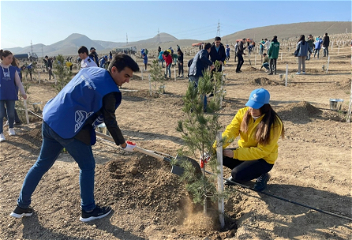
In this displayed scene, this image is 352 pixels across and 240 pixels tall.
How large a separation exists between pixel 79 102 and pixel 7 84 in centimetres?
365

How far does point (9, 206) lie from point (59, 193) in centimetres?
56

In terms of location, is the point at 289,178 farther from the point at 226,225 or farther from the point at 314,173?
the point at 226,225

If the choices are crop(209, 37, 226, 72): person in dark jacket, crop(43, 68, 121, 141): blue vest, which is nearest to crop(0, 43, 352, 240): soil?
crop(43, 68, 121, 141): blue vest

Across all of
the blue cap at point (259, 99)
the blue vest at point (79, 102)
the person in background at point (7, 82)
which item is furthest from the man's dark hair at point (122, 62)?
the person in background at point (7, 82)

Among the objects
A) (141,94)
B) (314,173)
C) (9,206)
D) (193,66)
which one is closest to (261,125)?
(314,173)

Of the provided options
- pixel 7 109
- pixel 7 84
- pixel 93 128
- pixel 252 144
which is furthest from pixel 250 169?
pixel 7 109

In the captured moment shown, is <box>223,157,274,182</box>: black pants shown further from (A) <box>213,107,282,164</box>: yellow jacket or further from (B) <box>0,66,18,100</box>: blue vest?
(B) <box>0,66,18,100</box>: blue vest

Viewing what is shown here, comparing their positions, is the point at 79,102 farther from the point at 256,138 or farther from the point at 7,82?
the point at 7,82

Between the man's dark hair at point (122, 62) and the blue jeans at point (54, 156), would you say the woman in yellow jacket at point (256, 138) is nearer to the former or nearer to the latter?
the man's dark hair at point (122, 62)

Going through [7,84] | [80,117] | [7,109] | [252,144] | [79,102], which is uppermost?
[7,84]

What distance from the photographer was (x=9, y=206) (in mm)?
3129

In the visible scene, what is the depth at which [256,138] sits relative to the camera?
292cm

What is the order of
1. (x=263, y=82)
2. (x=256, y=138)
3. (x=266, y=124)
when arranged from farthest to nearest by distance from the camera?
1. (x=263, y=82)
2. (x=256, y=138)
3. (x=266, y=124)

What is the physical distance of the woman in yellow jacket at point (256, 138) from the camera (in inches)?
111
